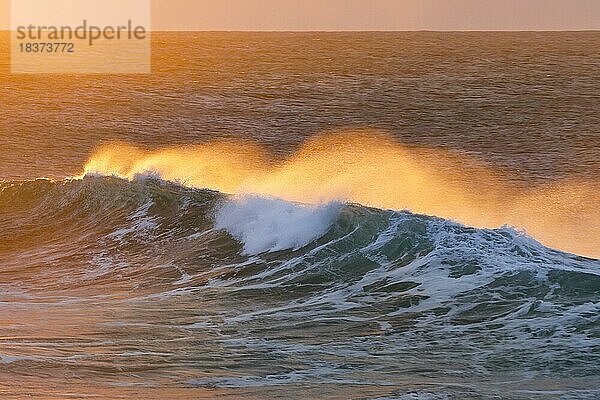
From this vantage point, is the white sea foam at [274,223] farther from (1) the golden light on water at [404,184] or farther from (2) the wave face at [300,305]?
(1) the golden light on water at [404,184]

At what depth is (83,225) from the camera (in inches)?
801

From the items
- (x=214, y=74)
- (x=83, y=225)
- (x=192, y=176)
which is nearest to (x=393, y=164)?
(x=192, y=176)

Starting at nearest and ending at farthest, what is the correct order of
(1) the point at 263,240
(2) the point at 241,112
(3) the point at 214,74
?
(1) the point at 263,240, (2) the point at 241,112, (3) the point at 214,74

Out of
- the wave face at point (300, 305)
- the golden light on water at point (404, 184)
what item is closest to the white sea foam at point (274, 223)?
the wave face at point (300, 305)

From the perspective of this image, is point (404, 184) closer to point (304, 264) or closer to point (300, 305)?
point (304, 264)

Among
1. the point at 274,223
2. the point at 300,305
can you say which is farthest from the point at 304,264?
the point at 300,305

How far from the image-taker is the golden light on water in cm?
1991

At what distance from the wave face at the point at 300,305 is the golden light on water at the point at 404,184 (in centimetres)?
201

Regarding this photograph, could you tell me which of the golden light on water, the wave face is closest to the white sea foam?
the wave face

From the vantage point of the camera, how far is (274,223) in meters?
17.3

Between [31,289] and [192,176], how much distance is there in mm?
9604

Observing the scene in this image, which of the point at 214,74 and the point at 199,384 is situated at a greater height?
the point at 214,74

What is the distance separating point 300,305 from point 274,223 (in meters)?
4.19

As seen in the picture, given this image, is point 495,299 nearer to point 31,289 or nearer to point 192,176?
point 31,289
